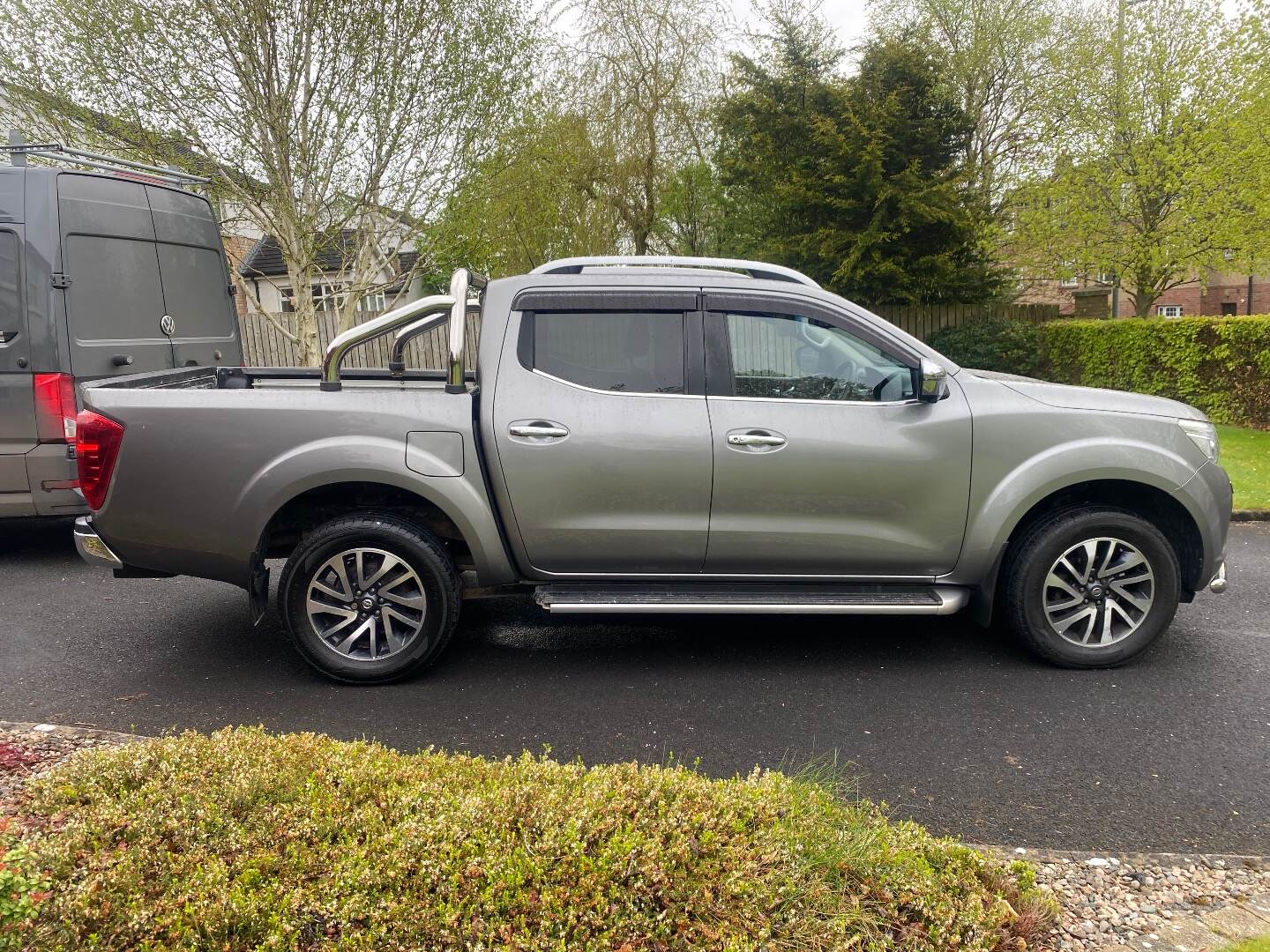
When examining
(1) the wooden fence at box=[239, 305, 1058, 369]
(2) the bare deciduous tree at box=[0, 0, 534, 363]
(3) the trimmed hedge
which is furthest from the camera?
(1) the wooden fence at box=[239, 305, 1058, 369]

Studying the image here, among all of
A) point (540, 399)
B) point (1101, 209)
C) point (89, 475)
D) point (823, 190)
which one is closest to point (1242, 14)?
point (1101, 209)

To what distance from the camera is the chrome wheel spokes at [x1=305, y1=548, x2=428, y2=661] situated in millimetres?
4375

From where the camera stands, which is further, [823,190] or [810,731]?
[823,190]

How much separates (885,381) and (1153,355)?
40.1ft

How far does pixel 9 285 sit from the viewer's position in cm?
616

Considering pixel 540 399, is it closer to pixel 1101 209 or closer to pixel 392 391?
pixel 392 391

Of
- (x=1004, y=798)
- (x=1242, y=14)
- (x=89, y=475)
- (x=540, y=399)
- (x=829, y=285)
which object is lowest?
(x=1004, y=798)

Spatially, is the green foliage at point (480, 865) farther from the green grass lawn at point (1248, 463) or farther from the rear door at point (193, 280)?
the green grass lawn at point (1248, 463)

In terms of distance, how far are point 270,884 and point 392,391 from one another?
2.72 m

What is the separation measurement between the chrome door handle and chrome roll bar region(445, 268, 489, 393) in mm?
381

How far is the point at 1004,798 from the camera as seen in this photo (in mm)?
A: 3352

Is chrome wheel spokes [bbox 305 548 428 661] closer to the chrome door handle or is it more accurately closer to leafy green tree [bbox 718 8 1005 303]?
the chrome door handle

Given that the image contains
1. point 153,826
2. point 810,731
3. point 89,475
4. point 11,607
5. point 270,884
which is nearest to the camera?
point 270,884

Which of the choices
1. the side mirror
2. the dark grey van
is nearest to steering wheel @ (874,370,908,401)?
the side mirror
